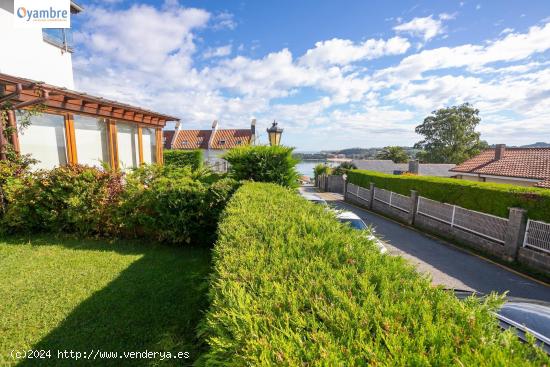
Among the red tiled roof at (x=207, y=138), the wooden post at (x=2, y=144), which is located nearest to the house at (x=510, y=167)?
the wooden post at (x=2, y=144)

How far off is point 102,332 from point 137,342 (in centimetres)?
54

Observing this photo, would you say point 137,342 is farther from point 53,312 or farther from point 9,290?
point 9,290

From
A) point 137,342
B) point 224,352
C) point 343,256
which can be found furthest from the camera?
point 137,342

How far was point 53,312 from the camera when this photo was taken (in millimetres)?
3695

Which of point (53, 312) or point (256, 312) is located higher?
point (256, 312)

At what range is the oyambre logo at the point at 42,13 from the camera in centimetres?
998

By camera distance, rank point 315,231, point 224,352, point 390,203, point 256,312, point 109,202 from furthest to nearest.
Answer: point 390,203
point 109,202
point 315,231
point 256,312
point 224,352

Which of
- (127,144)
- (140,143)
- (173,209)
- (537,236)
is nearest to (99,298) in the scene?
(173,209)

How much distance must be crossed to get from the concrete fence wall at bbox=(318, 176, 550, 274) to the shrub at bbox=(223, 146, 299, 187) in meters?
7.16

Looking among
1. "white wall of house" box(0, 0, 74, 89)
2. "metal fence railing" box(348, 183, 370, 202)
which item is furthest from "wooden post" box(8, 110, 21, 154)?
"metal fence railing" box(348, 183, 370, 202)

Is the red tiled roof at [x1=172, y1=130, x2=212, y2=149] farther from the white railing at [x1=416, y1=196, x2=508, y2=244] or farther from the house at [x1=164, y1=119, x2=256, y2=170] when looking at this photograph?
the white railing at [x1=416, y1=196, x2=508, y2=244]

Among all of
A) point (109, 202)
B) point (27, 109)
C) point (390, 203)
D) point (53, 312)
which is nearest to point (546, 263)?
point (390, 203)

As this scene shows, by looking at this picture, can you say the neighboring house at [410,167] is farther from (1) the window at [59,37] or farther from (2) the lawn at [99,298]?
(1) the window at [59,37]

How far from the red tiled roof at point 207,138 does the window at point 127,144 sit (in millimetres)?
25150
